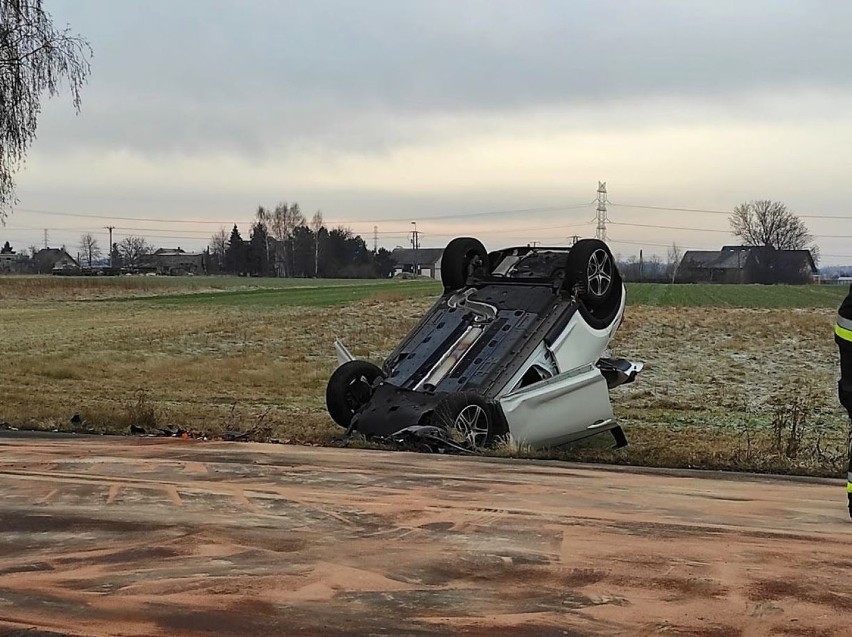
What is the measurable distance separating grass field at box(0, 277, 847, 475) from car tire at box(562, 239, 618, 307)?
1496mm

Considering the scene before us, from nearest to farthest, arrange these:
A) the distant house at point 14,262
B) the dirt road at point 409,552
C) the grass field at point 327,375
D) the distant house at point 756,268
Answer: the dirt road at point 409,552 → the grass field at point 327,375 → the distant house at point 756,268 → the distant house at point 14,262

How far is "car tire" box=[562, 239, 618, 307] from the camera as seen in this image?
891cm

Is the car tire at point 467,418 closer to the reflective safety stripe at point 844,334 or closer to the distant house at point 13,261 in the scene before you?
the reflective safety stripe at point 844,334

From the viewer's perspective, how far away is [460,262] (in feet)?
31.9

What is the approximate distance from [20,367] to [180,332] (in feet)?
28.0

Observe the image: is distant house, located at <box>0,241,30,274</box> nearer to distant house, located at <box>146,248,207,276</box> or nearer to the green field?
distant house, located at <box>146,248,207,276</box>

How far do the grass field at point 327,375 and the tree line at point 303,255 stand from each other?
3049 inches

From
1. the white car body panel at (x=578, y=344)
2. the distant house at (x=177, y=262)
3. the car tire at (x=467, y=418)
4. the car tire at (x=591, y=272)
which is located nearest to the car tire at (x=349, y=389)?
the car tire at (x=467, y=418)

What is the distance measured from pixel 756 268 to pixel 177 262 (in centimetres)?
7845

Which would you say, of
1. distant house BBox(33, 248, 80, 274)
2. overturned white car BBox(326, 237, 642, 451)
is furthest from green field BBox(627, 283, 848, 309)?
distant house BBox(33, 248, 80, 274)

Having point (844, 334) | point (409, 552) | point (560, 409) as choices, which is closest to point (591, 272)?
point (560, 409)

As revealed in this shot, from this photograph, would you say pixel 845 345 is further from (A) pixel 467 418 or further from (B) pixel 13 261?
(B) pixel 13 261

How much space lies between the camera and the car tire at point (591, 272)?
8.91 m

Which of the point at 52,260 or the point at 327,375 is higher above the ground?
the point at 52,260
